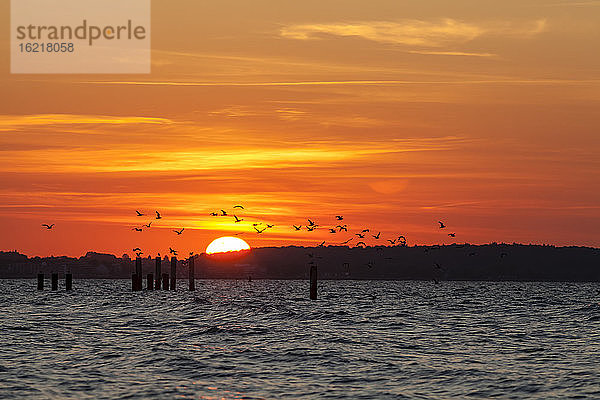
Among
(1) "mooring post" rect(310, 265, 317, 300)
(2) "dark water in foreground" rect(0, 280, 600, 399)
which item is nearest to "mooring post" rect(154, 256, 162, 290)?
(1) "mooring post" rect(310, 265, 317, 300)

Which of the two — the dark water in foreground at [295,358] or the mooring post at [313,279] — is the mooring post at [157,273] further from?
the dark water in foreground at [295,358]

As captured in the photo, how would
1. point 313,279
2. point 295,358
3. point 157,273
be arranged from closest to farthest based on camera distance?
1. point 295,358
2. point 313,279
3. point 157,273

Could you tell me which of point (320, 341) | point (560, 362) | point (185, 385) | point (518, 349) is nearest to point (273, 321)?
point (320, 341)

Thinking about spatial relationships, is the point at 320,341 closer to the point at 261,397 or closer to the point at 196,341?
the point at 196,341

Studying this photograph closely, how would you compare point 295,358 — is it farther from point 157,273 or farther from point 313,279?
point 157,273

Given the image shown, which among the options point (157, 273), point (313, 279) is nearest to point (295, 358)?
point (313, 279)

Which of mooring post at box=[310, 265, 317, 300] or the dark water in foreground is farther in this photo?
mooring post at box=[310, 265, 317, 300]

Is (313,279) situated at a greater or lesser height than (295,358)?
greater

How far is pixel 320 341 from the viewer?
41375mm

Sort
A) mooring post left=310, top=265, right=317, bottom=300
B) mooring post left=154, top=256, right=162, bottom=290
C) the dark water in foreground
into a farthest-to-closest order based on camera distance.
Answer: mooring post left=154, top=256, right=162, bottom=290
mooring post left=310, top=265, right=317, bottom=300
the dark water in foreground

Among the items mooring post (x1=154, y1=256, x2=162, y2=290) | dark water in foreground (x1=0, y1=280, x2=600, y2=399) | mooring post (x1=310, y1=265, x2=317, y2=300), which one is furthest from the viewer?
mooring post (x1=154, y1=256, x2=162, y2=290)

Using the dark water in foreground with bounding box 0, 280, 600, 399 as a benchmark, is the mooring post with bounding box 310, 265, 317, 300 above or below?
above

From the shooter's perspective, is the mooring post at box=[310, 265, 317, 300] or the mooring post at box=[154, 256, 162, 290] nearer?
the mooring post at box=[310, 265, 317, 300]

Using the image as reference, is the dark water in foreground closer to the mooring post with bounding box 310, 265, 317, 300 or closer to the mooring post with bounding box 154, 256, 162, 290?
the mooring post with bounding box 310, 265, 317, 300
